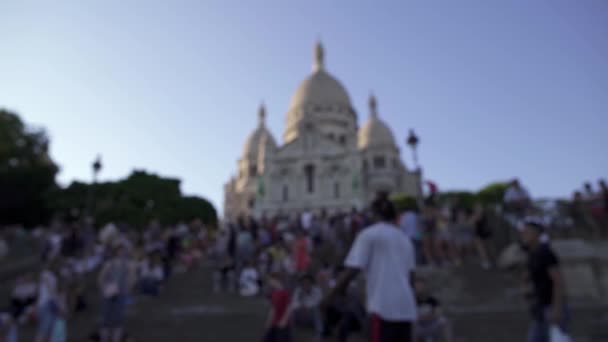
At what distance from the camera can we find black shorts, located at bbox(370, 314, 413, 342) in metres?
2.92

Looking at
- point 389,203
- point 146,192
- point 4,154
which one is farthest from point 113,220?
point 389,203

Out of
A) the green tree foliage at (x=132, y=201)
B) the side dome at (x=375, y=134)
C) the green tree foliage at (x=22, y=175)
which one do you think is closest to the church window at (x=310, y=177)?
the side dome at (x=375, y=134)

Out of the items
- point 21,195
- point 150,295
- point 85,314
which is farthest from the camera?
point 21,195

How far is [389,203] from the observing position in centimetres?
327

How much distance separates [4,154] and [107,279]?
31.6 m

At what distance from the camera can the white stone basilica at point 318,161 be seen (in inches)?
1935

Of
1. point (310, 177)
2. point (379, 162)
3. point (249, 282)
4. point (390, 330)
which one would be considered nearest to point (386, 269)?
point (390, 330)

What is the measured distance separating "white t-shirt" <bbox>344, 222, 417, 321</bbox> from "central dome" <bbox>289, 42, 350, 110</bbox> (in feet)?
195

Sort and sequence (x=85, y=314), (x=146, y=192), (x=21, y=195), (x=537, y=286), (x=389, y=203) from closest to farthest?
(x=389, y=203) → (x=537, y=286) → (x=85, y=314) → (x=21, y=195) → (x=146, y=192)

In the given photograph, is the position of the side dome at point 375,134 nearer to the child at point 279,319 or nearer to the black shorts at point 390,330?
the child at point 279,319

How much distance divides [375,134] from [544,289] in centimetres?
5620

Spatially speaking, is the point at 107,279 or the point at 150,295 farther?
the point at 150,295

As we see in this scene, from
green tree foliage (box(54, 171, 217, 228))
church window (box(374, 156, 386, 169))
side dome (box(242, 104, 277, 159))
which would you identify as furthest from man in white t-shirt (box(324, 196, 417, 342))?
side dome (box(242, 104, 277, 159))

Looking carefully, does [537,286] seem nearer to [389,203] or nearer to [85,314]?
[389,203]
